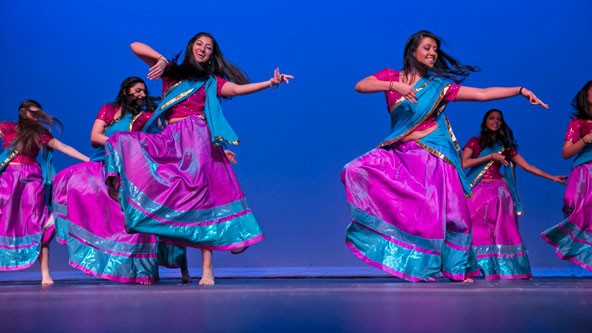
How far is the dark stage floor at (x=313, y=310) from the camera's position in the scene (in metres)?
2.66

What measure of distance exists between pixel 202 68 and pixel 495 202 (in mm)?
2212

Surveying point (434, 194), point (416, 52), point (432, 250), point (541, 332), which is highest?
point (416, 52)

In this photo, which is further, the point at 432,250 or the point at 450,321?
the point at 432,250

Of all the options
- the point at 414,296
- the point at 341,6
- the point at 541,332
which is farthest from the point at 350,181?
the point at 341,6

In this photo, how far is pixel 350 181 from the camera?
3.83 metres

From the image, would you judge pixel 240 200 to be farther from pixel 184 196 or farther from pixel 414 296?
pixel 414 296

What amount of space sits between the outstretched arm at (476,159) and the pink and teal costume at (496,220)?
38mm

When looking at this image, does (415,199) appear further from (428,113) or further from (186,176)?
(186,176)

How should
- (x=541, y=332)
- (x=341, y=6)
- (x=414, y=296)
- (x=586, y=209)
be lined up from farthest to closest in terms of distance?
(x=341, y=6), (x=586, y=209), (x=414, y=296), (x=541, y=332)

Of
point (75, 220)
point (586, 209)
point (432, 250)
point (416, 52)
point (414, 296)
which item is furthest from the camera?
point (586, 209)

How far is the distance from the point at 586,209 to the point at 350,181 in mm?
1595

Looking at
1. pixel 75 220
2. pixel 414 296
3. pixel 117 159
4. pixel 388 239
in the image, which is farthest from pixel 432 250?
pixel 75 220

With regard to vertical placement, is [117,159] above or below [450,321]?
above

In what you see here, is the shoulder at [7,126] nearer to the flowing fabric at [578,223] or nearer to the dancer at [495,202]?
the dancer at [495,202]
